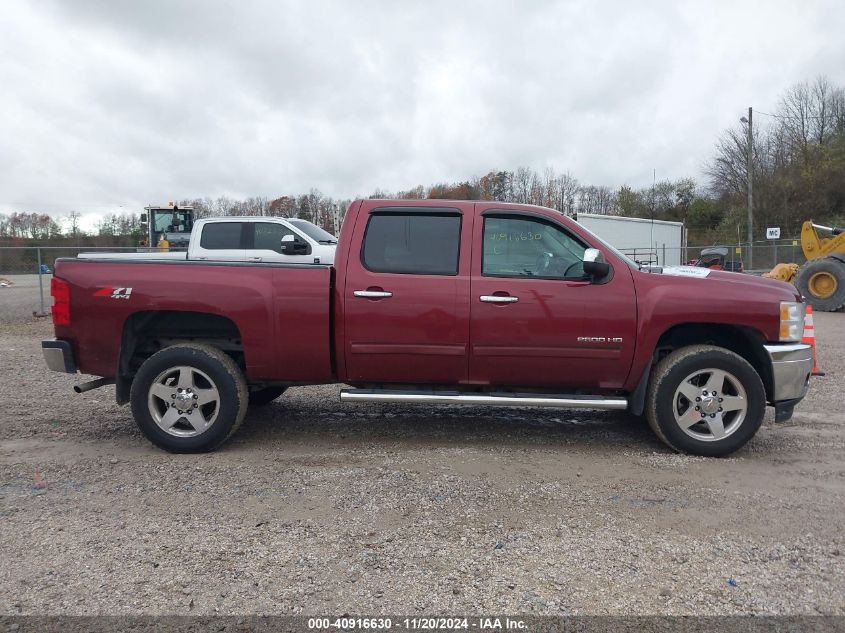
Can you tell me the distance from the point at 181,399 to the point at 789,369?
4.60m

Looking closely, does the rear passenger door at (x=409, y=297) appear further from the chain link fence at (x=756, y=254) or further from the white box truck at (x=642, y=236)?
the white box truck at (x=642, y=236)

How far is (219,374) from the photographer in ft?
15.3

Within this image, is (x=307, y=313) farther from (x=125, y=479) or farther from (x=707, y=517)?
(x=707, y=517)

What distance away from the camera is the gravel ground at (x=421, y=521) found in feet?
9.20

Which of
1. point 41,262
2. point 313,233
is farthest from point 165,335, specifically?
point 41,262

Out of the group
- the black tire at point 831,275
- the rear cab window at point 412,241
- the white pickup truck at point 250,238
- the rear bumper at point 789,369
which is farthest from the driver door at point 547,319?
the black tire at point 831,275

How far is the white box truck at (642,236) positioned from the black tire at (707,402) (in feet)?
80.2

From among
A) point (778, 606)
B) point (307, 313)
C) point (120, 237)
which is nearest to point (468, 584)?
point (778, 606)

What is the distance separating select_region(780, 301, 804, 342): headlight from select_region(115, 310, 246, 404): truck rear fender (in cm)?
413

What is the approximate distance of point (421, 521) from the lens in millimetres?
3531

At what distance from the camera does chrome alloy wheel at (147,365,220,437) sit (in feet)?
15.4

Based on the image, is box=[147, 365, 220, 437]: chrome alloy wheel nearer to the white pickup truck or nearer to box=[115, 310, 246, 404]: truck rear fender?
box=[115, 310, 246, 404]: truck rear fender

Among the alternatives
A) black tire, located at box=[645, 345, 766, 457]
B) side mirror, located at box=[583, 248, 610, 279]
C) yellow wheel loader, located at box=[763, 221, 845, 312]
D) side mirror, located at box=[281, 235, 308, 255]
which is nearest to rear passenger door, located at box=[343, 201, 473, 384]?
side mirror, located at box=[583, 248, 610, 279]

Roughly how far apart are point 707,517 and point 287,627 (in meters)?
2.46
